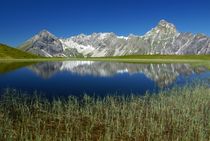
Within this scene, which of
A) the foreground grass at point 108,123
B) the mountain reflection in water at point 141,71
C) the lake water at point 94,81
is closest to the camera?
the foreground grass at point 108,123

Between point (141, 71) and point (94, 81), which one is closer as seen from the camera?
point (94, 81)

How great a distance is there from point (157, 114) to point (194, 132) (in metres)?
5.89

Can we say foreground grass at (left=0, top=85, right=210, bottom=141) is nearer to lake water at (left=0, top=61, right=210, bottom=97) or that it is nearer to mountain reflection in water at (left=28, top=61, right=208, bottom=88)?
lake water at (left=0, top=61, right=210, bottom=97)

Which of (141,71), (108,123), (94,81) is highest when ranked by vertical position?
(141,71)

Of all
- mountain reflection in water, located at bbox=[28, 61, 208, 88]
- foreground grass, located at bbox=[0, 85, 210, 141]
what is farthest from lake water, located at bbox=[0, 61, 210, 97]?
foreground grass, located at bbox=[0, 85, 210, 141]

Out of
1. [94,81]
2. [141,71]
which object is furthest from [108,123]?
[141,71]

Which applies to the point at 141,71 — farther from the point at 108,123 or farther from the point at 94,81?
the point at 108,123

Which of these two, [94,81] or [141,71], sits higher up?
[141,71]

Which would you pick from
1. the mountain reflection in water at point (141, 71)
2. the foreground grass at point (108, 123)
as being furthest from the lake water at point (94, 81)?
the foreground grass at point (108, 123)

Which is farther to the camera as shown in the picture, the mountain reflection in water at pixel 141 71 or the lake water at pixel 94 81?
the mountain reflection in water at pixel 141 71

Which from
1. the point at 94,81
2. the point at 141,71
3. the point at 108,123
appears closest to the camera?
the point at 108,123

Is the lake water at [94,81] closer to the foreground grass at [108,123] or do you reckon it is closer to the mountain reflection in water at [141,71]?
the mountain reflection in water at [141,71]

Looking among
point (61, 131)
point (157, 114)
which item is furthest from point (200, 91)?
point (61, 131)

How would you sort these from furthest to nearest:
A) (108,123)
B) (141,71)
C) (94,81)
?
(141,71) → (94,81) → (108,123)
